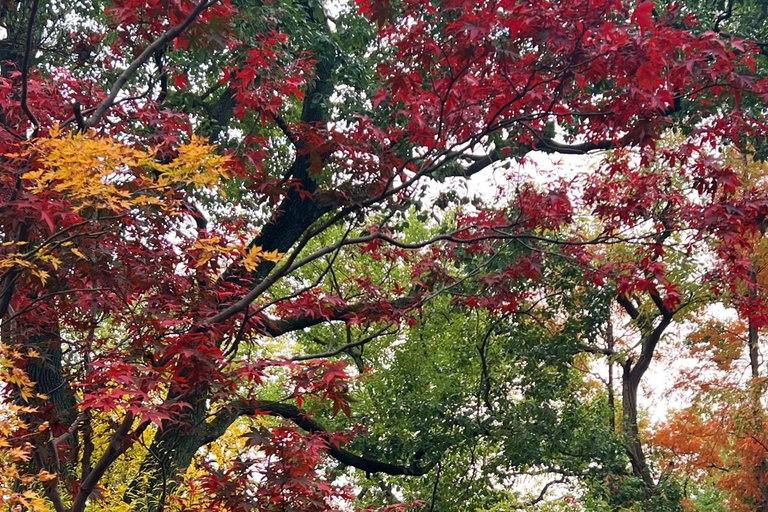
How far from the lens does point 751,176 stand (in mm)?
10445

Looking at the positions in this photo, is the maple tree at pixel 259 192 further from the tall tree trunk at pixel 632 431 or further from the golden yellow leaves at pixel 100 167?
the tall tree trunk at pixel 632 431

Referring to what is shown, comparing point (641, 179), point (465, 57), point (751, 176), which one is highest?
point (751, 176)

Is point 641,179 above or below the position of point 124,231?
above

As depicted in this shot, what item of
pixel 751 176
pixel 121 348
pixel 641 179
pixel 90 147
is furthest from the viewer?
pixel 751 176

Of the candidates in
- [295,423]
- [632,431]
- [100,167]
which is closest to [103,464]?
[100,167]

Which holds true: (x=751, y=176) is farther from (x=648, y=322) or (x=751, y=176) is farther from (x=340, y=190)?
(x=340, y=190)

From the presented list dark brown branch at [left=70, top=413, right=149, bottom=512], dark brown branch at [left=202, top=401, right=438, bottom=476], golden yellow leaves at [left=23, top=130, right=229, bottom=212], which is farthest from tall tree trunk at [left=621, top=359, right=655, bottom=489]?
golden yellow leaves at [left=23, top=130, right=229, bottom=212]

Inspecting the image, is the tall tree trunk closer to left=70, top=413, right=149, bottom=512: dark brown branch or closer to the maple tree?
the maple tree

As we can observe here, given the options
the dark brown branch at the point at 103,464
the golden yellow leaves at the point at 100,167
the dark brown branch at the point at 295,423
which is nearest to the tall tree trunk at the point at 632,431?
the dark brown branch at the point at 295,423

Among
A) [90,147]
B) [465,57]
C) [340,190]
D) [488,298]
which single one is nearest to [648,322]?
[488,298]

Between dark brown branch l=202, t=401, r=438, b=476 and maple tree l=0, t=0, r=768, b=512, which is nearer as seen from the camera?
maple tree l=0, t=0, r=768, b=512

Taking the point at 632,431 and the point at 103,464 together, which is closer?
the point at 103,464

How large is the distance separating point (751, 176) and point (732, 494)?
559 cm

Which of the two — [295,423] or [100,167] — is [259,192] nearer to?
[100,167]
